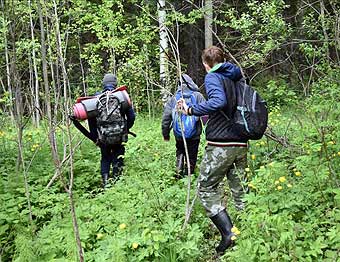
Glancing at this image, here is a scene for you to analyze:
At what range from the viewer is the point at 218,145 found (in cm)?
403

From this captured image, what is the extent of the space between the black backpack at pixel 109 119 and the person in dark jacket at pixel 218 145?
1.81m

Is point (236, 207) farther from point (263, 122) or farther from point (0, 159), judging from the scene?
point (0, 159)

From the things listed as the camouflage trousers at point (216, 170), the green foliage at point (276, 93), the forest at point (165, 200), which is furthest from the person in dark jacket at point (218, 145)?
the green foliage at point (276, 93)

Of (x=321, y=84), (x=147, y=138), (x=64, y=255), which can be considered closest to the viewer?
(x=64, y=255)

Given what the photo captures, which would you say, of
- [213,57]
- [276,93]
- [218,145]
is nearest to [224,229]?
[218,145]

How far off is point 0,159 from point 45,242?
3.48m

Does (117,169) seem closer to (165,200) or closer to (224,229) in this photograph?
(165,200)

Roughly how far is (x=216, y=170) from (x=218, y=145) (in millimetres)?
239

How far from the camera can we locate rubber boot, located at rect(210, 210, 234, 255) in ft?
13.1

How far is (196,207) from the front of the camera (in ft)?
15.3

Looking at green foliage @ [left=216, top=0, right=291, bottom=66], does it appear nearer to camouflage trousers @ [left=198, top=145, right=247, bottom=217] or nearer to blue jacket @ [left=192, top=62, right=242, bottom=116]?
blue jacket @ [left=192, top=62, right=242, bottom=116]

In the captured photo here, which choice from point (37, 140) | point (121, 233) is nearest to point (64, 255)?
point (121, 233)

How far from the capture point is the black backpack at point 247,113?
3.95 metres

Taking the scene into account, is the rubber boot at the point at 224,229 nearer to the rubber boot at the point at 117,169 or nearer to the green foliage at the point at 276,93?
the rubber boot at the point at 117,169
